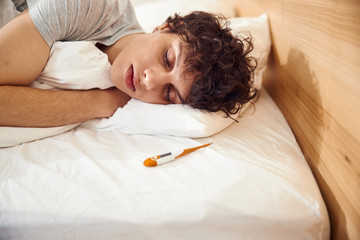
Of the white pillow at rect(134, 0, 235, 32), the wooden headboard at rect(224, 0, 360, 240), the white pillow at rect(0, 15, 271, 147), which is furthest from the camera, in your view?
the white pillow at rect(134, 0, 235, 32)

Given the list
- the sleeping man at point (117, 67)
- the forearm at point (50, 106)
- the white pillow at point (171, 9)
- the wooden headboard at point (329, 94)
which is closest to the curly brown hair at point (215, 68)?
the sleeping man at point (117, 67)

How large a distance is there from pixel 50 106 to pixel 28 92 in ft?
0.23

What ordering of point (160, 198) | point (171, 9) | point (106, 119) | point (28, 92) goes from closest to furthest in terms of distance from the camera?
point (160, 198) < point (28, 92) < point (106, 119) < point (171, 9)

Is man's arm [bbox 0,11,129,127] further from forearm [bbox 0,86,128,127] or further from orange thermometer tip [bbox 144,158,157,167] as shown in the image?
orange thermometer tip [bbox 144,158,157,167]

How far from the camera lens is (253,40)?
1.14 m

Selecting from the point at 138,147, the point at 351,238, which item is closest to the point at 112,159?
the point at 138,147

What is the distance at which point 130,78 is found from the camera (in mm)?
922

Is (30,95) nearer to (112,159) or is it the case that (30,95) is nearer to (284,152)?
(112,159)

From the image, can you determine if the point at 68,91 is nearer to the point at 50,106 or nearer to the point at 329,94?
the point at 50,106

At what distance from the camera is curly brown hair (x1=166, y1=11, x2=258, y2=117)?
869 millimetres

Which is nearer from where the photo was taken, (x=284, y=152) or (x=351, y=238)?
(x=351, y=238)

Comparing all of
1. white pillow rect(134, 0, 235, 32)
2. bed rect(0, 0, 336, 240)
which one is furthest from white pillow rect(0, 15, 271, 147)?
white pillow rect(134, 0, 235, 32)

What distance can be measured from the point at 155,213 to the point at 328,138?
457 millimetres

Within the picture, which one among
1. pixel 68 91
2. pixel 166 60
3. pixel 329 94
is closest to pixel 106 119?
pixel 68 91
